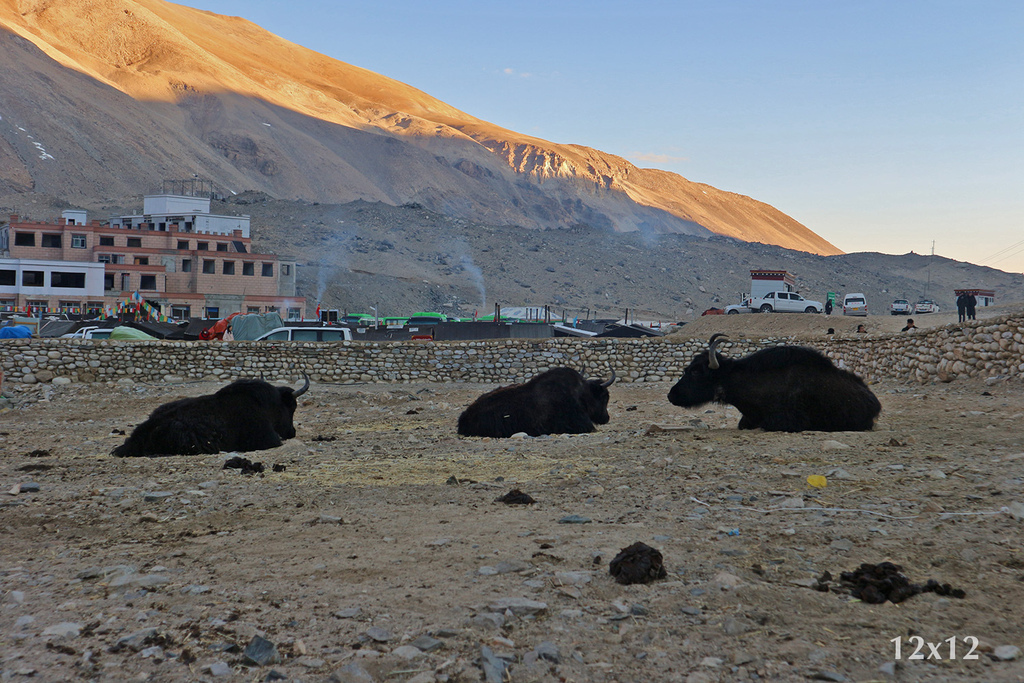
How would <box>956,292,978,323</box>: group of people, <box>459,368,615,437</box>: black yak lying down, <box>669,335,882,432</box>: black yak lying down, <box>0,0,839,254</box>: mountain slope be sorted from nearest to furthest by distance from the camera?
<box>669,335,882,432</box>: black yak lying down → <box>459,368,615,437</box>: black yak lying down → <box>956,292,978,323</box>: group of people → <box>0,0,839,254</box>: mountain slope

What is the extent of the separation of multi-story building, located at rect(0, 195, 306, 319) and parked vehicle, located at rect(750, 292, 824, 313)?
117 ft

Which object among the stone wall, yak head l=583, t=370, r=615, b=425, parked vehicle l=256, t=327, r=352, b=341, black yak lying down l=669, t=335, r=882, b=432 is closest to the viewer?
black yak lying down l=669, t=335, r=882, b=432

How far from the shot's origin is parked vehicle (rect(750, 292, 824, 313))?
43.1 metres

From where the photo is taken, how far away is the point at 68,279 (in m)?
56.9

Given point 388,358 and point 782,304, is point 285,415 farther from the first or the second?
point 782,304

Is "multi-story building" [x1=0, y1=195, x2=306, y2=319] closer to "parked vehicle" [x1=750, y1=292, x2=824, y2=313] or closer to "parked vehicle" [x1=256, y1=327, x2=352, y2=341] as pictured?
"parked vehicle" [x1=750, y1=292, x2=824, y2=313]

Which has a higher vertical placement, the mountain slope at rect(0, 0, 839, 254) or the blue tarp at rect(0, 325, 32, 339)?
the mountain slope at rect(0, 0, 839, 254)

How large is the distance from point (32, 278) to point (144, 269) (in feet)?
27.2

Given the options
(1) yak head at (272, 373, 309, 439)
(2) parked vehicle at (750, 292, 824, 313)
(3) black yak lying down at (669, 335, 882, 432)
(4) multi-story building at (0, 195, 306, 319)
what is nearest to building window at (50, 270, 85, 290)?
(4) multi-story building at (0, 195, 306, 319)

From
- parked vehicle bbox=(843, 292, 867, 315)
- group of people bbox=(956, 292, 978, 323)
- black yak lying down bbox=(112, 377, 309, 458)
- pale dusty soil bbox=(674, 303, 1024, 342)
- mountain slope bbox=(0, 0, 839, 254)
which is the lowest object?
black yak lying down bbox=(112, 377, 309, 458)

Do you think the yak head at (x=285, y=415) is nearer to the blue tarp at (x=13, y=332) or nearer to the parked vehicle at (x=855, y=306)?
the blue tarp at (x=13, y=332)

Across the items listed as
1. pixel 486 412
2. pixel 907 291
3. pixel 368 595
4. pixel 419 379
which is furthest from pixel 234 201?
pixel 368 595

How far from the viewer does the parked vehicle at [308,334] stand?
2333 cm

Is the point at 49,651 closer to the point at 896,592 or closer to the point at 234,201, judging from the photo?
the point at 896,592
